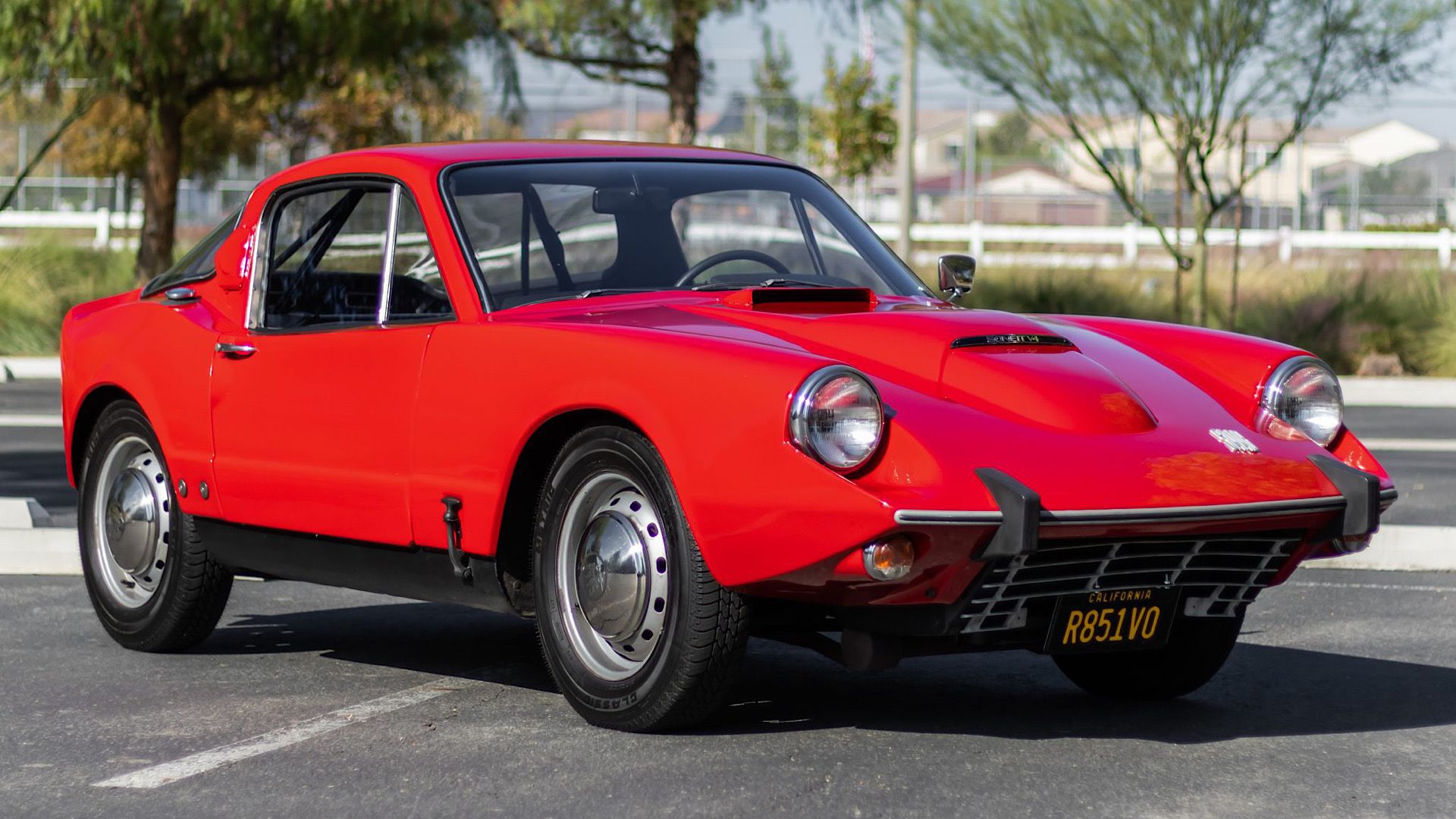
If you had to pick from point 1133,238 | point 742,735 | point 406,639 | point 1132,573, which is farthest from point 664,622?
point 1133,238

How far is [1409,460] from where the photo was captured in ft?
43.1

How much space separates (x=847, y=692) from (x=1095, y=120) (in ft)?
58.8

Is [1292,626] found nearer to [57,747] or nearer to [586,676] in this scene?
[586,676]

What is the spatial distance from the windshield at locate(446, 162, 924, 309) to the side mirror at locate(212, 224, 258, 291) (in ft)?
2.94

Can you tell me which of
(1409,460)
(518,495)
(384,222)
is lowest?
(1409,460)

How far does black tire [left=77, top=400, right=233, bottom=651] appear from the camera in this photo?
20.1 feet

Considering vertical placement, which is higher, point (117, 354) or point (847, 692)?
point (117, 354)

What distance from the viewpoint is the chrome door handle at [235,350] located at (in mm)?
5879

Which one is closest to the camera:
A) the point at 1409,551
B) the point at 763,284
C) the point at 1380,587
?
the point at 763,284

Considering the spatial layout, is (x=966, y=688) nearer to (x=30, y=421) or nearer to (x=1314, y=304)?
(x=30, y=421)

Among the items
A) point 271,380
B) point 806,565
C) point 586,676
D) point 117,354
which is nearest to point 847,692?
point 586,676

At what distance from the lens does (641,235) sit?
18.6 ft

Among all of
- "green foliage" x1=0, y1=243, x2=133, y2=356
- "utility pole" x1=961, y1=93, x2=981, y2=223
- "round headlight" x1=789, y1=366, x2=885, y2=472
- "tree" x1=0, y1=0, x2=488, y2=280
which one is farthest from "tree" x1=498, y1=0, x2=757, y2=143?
"round headlight" x1=789, y1=366, x2=885, y2=472

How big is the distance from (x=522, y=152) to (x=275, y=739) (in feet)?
6.23
